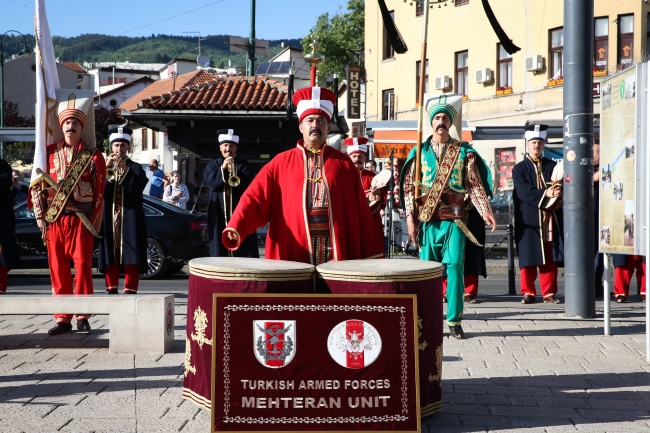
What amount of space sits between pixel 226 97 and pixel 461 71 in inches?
535

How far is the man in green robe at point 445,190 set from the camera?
7.77 metres

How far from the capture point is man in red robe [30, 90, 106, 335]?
788cm

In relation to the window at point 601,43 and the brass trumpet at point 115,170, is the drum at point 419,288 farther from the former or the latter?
the window at point 601,43

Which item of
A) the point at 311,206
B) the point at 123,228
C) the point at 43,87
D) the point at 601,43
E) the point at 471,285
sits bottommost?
the point at 471,285

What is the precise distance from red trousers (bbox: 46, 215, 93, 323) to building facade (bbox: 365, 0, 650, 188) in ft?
60.1

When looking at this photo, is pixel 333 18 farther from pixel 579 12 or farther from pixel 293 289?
pixel 293 289

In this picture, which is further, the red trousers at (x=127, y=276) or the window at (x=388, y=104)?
the window at (x=388, y=104)

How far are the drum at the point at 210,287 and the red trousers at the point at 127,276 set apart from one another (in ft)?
17.9

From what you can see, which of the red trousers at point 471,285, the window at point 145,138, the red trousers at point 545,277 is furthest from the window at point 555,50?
the window at point 145,138

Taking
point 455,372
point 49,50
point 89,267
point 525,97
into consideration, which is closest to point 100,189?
point 89,267

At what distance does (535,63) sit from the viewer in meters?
30.4

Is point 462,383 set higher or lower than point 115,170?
lower

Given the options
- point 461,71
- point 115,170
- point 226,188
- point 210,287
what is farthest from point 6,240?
point 461,71

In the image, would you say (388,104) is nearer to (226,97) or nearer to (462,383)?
(226,97)
